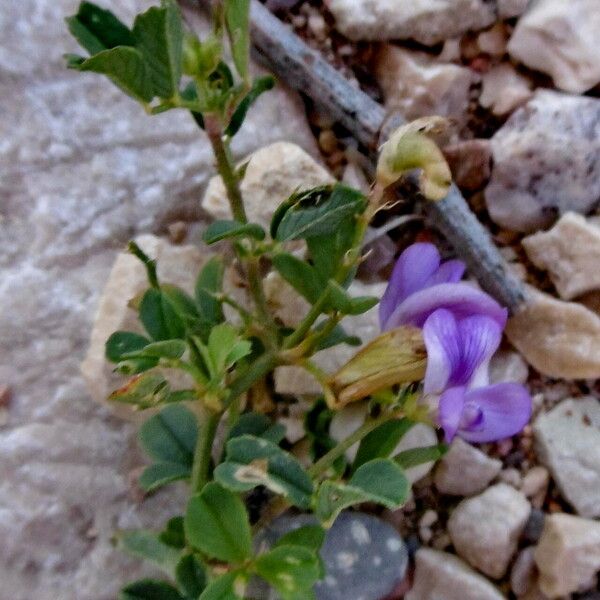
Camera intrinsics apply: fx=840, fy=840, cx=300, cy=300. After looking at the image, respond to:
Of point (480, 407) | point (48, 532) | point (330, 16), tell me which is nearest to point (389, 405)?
point (480, 407)

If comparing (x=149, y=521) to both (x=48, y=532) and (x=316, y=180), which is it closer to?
(x=48, y=532)

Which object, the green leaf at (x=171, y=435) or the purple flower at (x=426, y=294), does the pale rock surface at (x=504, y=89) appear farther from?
the green leaf at (x=171, y=435)

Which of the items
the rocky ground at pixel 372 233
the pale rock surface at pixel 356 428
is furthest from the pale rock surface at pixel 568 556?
the pale rock surface at pixel 356 428

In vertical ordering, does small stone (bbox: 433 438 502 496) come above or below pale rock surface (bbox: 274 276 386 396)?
below

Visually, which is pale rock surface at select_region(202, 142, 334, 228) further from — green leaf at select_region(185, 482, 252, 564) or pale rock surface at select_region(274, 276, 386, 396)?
green leaf at select_region(185, 482, 252, 564)

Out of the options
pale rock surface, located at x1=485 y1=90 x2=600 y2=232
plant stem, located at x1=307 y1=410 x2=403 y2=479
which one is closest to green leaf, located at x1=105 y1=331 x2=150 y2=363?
plant stem, located at x1=307 y1=410 x2=403 y2=479

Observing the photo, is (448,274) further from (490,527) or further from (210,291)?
(490,527)
